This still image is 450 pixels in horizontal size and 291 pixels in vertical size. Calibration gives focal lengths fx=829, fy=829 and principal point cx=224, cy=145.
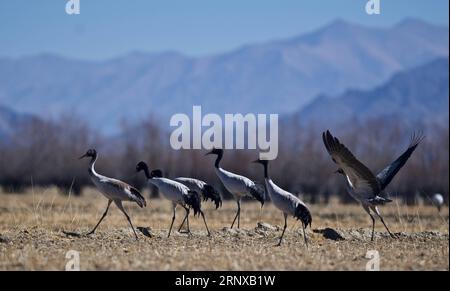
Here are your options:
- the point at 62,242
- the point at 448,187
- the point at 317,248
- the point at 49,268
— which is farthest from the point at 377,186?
the point at 448,187

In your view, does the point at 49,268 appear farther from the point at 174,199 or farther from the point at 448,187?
the point at 448,187

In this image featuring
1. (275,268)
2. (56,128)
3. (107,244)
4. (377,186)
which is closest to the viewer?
(275,268)

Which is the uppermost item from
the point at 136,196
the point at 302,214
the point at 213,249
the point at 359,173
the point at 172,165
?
the point at 359,173

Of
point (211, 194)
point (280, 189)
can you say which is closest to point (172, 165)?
point (211, 194)

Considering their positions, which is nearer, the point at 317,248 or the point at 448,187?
the point at 317,248

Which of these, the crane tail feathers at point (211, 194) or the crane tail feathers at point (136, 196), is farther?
the crane tail feathers at point (211, 194)

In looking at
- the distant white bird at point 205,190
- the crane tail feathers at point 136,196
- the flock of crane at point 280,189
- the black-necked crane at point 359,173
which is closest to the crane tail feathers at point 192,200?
the flock of crane at point 280,189

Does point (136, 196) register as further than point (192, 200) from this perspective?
No

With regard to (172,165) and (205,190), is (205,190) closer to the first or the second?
(205,190)

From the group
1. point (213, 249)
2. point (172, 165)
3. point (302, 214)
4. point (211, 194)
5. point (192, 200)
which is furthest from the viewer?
point (172, 165)

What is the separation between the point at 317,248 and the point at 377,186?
2.13 m

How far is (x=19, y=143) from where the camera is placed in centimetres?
5631

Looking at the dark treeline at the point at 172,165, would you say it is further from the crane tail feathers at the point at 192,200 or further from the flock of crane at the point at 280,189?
the crane tail feathers at the point at 192,200
